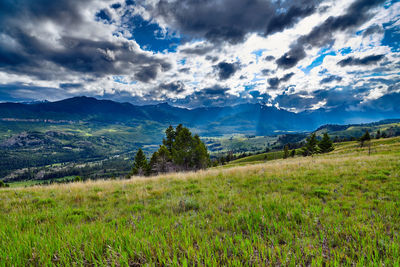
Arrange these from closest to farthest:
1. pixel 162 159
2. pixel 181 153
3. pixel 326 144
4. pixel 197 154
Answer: pixel 181 153, pixel 197 154, pixel 162 159, pixel 326 144

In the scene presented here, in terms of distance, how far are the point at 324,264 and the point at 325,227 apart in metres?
1.29

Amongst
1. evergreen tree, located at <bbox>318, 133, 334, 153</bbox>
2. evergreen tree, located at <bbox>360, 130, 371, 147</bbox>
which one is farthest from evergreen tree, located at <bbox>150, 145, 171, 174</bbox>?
evergreen tree, located at <bbox>360, 130, 371, 147</bbox>

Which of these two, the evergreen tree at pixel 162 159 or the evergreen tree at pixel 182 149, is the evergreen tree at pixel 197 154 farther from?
the evergreen tree at pixel 162 159

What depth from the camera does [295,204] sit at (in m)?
5.04

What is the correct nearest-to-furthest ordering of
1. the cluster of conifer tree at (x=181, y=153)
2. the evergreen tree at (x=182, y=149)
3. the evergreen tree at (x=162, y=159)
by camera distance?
the evergreen tree at (x=182, y=149)
the cluster of conifer tree at (x=181, y=153)
the evergreen tree at (x=162, y=159)

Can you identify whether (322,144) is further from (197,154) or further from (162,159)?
(162,159)

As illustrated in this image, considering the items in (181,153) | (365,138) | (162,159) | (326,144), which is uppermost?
(365,138)

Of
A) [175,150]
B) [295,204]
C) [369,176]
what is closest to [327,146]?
[175,150]

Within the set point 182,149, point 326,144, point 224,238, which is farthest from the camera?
point 326,144

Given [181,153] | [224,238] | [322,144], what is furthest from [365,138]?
[224,238]

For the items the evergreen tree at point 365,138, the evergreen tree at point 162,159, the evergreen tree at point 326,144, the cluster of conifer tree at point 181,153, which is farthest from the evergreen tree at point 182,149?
the evergreen tree at point 365,138

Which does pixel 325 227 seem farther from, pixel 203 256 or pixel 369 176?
pixel 369 176

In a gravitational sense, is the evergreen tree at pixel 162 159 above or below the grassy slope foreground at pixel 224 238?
below

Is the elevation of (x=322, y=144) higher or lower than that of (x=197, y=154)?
higher
